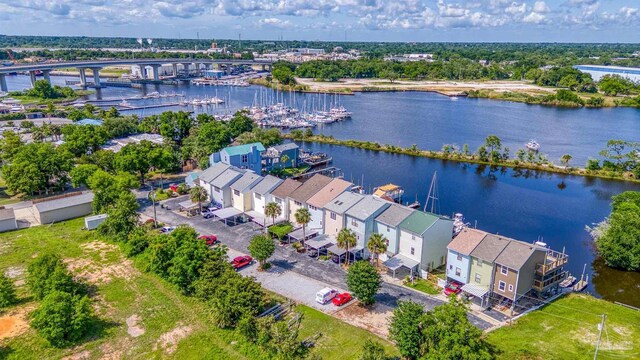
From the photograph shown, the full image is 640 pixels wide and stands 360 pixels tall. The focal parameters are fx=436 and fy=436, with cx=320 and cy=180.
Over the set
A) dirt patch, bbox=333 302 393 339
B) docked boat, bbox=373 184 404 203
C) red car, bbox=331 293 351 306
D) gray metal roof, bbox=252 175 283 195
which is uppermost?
gray metal roof, bbox=252 175 283 195

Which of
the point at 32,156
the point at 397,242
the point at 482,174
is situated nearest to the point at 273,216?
the point at 397,242

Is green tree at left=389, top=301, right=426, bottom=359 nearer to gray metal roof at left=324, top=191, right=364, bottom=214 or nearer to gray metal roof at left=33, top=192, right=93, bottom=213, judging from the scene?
gray metal roof at left=324, top=191, right=364, bottom=214

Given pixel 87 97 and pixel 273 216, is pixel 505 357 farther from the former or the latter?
pixel 87 97

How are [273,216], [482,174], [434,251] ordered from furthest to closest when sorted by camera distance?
[482,174], [273,216], [434,251]

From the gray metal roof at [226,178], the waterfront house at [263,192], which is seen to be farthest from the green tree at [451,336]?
the gray metal roof at [226,178]

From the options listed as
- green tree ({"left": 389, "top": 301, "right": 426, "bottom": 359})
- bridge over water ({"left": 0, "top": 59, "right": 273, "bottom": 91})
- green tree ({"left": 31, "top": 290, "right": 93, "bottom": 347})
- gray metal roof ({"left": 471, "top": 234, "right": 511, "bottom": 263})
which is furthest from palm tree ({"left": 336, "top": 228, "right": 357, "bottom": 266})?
bridge over water ({"left": 0, "top": 59, "right": 273, "bottom": 91})

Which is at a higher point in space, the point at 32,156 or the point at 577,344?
the point at 32,156
